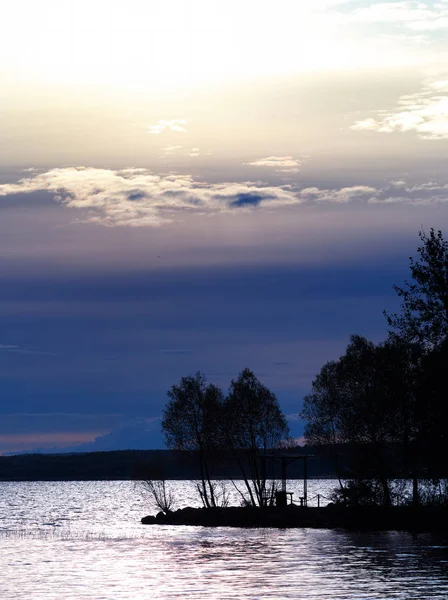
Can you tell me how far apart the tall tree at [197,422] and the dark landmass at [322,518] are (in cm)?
486

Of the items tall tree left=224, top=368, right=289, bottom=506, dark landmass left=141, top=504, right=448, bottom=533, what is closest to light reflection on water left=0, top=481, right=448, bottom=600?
dark landmass left=141, top=504, right=448, bottom=533

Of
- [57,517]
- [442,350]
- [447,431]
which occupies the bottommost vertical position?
[57,517]

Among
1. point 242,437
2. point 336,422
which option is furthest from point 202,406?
point 336,422

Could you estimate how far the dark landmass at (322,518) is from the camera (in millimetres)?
84250

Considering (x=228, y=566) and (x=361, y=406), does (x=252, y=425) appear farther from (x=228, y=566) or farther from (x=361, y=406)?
(x=228, y=566)

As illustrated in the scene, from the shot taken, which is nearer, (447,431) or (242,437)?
(447,431)

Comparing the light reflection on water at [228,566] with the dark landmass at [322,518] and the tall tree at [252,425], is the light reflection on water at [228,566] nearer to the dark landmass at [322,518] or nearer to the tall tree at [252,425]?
the dark landmass at [322,518]

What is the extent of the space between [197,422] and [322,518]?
978 inches

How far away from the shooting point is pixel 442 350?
236ft

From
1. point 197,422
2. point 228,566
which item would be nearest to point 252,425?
point 197,422

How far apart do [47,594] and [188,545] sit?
103ft

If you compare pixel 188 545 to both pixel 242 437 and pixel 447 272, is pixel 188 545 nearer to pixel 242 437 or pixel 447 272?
pixel 447 272

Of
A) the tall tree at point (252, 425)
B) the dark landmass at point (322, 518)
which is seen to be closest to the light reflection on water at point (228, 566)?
the dark landmass at point (322, 518)

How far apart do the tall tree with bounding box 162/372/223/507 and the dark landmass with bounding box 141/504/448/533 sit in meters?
4.86
